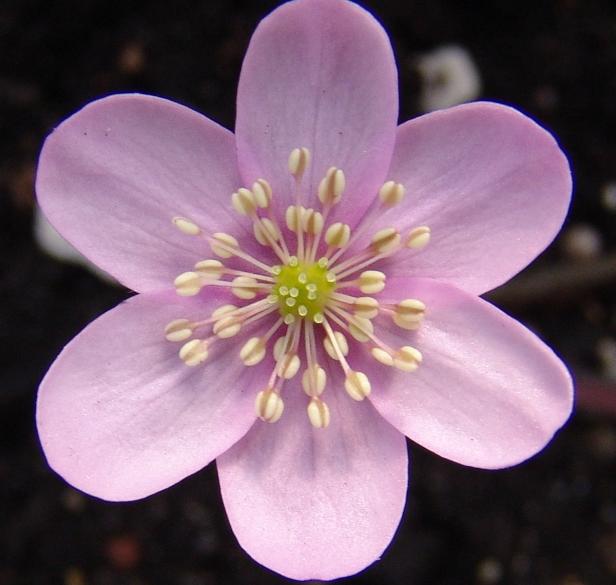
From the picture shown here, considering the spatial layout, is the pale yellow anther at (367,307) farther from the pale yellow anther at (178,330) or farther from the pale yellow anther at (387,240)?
the pale yellow anther at (178,330)

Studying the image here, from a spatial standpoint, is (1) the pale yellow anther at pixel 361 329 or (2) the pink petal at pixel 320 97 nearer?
(2) the pink petal at pixel 320 97

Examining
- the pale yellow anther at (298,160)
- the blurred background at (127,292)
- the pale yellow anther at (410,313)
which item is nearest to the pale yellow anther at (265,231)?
the pale yellow anther at (298,160)

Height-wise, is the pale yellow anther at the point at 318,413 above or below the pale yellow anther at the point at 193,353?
below

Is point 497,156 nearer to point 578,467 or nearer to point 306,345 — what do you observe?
point 306,345

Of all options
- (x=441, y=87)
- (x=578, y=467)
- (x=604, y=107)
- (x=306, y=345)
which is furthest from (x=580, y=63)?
(x=306, y=345)

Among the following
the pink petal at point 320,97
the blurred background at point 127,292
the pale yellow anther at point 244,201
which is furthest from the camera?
the blurred background at point 127,292
